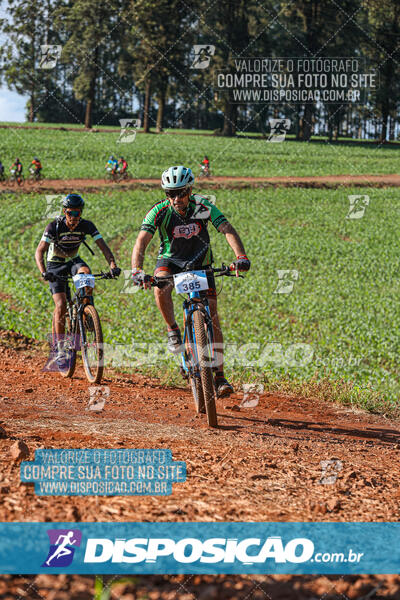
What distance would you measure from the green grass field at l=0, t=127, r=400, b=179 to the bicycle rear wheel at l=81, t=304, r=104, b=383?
34540 millimetres

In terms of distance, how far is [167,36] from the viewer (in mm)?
57406

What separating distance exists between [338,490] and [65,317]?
5.62m

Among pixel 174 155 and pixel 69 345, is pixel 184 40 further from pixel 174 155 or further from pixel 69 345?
pixel 69 345

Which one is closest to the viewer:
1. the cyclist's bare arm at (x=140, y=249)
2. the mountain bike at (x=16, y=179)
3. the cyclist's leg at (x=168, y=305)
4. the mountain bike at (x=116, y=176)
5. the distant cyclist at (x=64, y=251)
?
the cyclist's bare arm at (x=140, y=249)

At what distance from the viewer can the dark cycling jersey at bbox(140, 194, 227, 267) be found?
653cm

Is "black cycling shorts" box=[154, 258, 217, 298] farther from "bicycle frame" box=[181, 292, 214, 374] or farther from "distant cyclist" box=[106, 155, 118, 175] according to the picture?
"distant cyclist" box=[106, 155, 118, 175]

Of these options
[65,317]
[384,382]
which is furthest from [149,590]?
[384,382]

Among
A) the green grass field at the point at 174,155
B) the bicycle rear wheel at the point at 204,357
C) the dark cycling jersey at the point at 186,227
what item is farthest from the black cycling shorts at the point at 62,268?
the green grass field at the point at 174,155

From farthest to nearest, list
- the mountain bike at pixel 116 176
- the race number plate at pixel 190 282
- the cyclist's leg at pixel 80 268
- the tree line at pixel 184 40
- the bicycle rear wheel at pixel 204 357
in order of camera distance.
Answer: the tree line at pixel 184 40, the mountain bike at pixel 116 176, the cyclist's leg at pixel 80 268, the race number plate at pixel 190 282, the bicycle rear wheel at pixel 204 357

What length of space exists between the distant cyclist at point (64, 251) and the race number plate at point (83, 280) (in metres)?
0.13

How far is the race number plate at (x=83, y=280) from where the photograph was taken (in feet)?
26.2

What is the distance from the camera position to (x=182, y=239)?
261 inches

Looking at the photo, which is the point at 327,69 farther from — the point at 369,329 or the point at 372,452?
the point at 372,452

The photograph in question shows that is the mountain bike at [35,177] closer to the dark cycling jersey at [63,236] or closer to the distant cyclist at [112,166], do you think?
the distant cyclist at [112,166]
